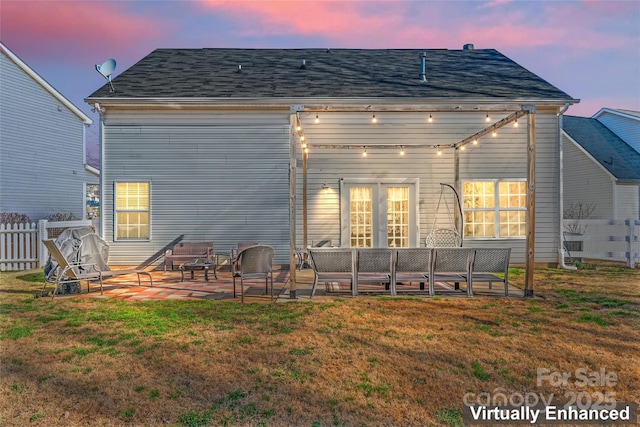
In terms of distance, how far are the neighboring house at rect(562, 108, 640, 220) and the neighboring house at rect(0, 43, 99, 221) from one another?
24.6m

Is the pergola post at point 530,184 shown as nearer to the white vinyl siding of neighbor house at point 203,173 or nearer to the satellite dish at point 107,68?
the white vinyl siding of neighbor house at point 203,173

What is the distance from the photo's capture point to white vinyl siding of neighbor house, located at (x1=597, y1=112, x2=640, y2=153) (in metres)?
19.0

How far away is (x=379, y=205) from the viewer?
10.8 meters

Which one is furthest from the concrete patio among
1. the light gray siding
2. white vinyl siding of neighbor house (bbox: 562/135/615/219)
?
the light gray siding

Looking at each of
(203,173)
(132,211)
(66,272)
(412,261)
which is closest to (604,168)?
(412,261)

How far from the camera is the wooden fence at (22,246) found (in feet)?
33.2

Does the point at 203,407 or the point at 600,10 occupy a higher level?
the point at 600,10

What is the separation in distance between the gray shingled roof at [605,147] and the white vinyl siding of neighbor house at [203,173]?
14.8m

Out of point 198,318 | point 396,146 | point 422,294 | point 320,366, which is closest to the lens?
point 320,366

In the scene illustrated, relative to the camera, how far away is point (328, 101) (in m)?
10.1

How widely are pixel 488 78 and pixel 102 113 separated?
11221 millimetres

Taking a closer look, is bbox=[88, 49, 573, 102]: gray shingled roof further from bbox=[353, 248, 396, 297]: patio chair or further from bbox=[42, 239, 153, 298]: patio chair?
bbox=[353, 248, 396, 297]: patio chair

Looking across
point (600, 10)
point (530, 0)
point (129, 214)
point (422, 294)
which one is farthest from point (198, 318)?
point (600, 10)

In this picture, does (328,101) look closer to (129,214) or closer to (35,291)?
(129,214)
